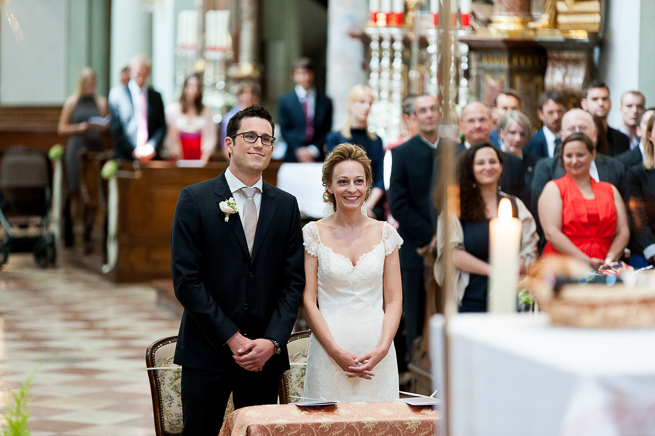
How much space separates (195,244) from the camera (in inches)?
112

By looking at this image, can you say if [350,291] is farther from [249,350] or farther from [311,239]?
[249,350]

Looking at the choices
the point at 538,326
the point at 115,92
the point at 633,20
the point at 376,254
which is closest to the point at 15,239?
the point at 115,92

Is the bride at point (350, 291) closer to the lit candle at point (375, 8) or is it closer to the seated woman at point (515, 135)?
the seated woman at point (515, 135)

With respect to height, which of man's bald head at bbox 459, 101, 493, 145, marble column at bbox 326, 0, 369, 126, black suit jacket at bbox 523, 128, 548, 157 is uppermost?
marble column at bbox 326, 0, 369, 126

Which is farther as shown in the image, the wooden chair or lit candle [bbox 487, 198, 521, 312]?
the wooden chair

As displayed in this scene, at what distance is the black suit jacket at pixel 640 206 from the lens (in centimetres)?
402

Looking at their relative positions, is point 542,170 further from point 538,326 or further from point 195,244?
point 538,326

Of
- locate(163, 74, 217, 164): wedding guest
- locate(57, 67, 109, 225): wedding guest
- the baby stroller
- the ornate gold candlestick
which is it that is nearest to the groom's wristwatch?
the ornate gold candlestick

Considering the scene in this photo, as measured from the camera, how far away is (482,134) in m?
4.25

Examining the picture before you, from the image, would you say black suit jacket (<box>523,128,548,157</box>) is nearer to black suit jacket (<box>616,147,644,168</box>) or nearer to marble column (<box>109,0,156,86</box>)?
black suit jacket (<box>616,147,644,168</box>)

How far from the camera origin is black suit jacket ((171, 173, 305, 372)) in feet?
9.25

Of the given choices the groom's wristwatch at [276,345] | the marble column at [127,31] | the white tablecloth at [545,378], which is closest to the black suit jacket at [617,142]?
the groom's wristwatch at [276,345]

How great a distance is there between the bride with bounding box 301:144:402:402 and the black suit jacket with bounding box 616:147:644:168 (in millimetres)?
1757

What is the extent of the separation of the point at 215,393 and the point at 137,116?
7266 millimetres
